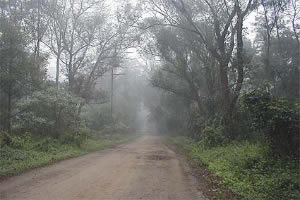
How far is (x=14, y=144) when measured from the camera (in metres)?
14.3

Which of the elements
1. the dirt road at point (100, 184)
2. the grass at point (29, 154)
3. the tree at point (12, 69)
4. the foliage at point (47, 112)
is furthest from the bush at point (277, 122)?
the tree at point (12, 69)

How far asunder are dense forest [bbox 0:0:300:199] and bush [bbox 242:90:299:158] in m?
0.03

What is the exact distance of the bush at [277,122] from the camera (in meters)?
9.52

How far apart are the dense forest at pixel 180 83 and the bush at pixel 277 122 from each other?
0.03 metres

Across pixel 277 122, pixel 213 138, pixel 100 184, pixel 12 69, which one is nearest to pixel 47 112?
pixel 12 69

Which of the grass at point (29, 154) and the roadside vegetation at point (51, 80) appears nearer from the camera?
the grass at point (29, 154)

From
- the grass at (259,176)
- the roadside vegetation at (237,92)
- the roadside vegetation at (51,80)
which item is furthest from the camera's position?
the roadside vegetation at (51,80)

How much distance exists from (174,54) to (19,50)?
1525 centimetres

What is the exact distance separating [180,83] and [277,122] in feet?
71.5

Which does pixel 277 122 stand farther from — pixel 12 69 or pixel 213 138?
pixel 12 69

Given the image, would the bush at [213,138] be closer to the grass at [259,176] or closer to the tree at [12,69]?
the grass at [259,176]

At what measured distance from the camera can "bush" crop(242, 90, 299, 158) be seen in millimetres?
9518

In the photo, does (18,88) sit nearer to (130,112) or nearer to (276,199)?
(276,199)

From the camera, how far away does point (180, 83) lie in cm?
3139
